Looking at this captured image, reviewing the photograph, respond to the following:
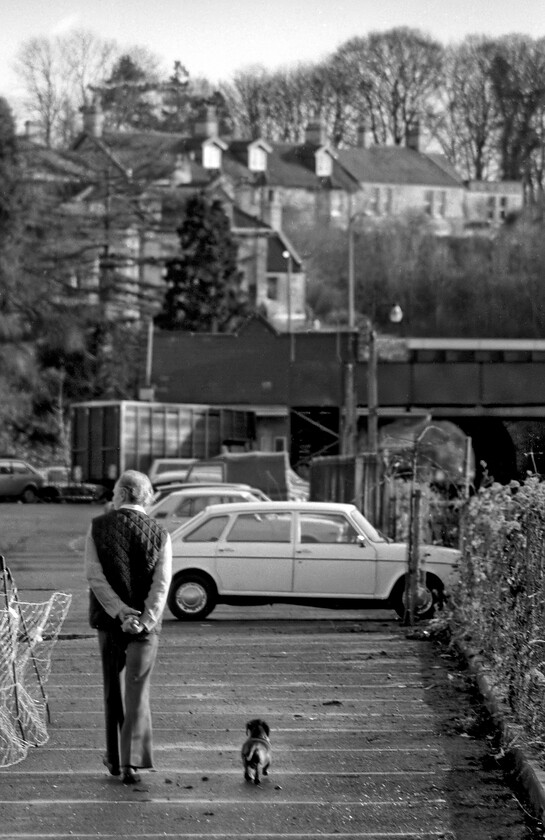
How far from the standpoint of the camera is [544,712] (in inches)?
365

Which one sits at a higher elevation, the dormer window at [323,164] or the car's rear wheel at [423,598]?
the dormer window at [323,164]

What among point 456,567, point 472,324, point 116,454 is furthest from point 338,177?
point 456,567

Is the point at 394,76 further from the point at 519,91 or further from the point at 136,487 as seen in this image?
the point at 136,487

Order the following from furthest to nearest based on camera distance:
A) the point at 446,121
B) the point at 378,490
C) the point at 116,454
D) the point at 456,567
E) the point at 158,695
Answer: the point at 446,121 → the point at 116,454 → the point at 378,490 → the point at 456,567 → the point at 158,695

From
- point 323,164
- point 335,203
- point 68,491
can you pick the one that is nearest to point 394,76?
point 323,164

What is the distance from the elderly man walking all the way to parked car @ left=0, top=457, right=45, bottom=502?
52.0 m

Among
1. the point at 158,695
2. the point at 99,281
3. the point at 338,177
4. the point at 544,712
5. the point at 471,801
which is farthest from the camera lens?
the point at 338,177

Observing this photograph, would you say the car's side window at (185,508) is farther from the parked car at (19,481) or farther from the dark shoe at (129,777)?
the parked car at (19,481)

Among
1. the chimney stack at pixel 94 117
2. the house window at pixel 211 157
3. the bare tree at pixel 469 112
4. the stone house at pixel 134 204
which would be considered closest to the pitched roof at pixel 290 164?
→ the house window at pixel 211 157

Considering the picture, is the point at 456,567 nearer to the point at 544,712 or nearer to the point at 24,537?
the point at 544,712

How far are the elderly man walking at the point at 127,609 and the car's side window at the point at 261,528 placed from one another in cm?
998

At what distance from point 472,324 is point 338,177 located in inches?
2392

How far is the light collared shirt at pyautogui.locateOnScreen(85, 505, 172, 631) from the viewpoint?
29.0 feet

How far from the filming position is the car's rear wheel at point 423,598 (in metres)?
18.3
